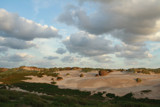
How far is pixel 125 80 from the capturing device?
40.5 metres

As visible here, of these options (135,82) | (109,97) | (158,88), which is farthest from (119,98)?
(135,82)

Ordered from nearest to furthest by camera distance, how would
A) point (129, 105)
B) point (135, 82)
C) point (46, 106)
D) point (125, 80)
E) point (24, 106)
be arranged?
point (24, 106), point (46, 106), point (129, 105), point (135, 82), point (125, 80)

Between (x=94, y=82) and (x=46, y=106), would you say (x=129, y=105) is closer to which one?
(x=46, y=106)

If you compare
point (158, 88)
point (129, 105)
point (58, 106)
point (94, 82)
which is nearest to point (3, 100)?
point (58, 106)

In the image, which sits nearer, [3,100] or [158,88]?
[3,100]

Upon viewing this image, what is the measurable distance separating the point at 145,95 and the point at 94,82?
18.2m

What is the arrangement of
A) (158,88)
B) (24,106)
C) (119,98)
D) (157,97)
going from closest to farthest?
1. (24,106)
2. (157,97)
3. (119,98)
4. (158,88)

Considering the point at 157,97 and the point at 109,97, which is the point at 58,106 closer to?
the point at 109,97

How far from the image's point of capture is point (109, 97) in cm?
2919

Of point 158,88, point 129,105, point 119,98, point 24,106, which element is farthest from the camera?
point 158,88

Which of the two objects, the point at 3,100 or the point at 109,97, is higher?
the point at 3,100

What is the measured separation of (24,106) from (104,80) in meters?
33.5

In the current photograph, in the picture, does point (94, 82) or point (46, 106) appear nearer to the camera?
point (46, 106)

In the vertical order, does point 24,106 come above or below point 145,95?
above
